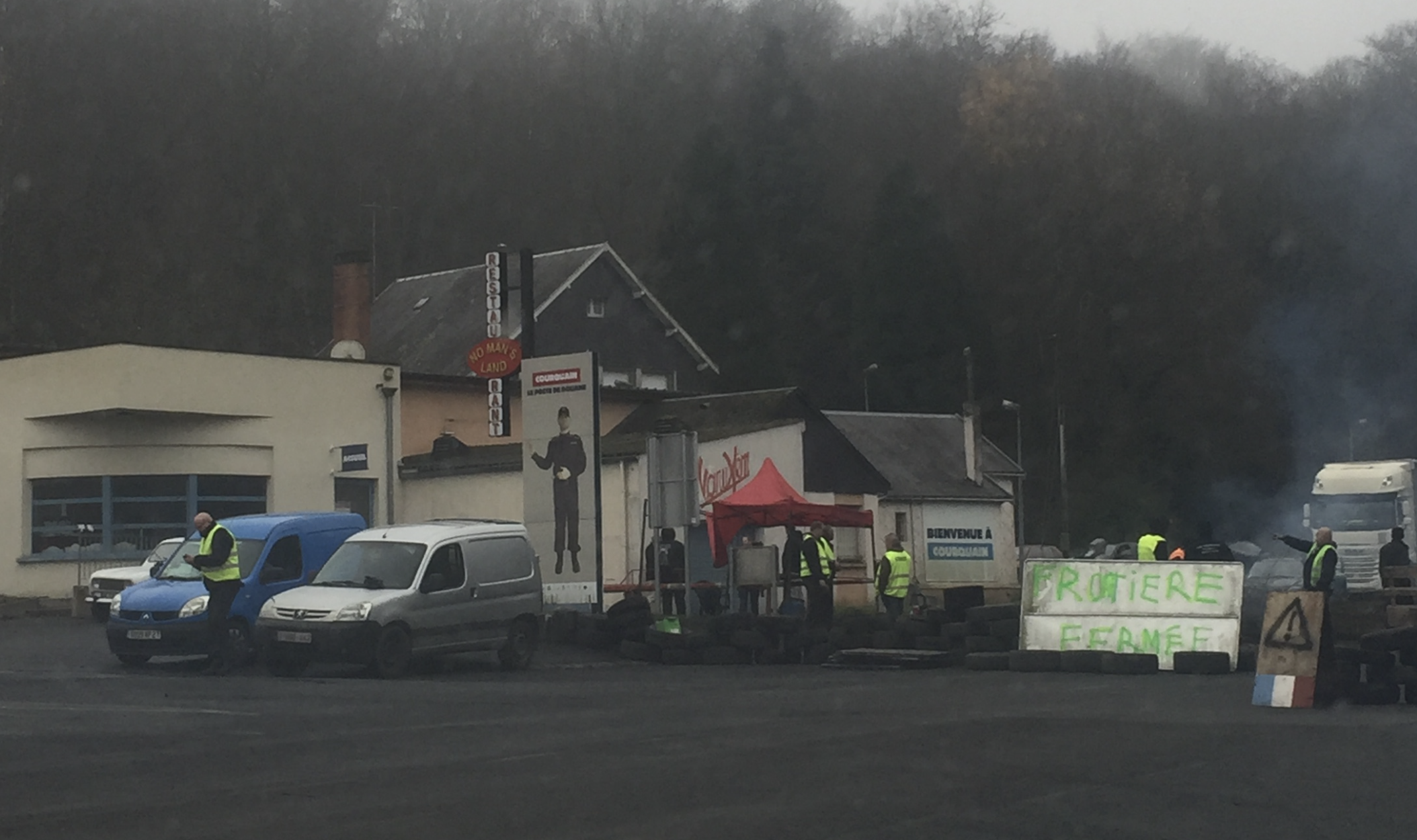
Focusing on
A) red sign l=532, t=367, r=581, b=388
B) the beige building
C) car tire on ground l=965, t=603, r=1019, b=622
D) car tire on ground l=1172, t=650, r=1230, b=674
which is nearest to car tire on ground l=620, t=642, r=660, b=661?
car tire on ground l=965, t=603, r=1019, b=622

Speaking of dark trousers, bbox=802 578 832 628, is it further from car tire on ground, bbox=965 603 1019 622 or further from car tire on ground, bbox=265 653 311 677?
car tire on ground, bbox=265 653 311 677

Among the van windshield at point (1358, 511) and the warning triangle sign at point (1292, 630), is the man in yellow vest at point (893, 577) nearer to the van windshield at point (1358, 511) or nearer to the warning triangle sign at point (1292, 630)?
the warning triangle sign at point (1292, 630)

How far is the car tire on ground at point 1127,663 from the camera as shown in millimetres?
21266

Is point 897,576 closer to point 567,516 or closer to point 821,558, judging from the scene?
point 821,558

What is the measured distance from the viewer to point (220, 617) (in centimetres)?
2227

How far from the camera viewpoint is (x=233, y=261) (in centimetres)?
6272

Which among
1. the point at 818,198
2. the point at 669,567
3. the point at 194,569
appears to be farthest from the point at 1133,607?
the point at 818,198

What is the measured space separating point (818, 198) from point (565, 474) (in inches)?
2131

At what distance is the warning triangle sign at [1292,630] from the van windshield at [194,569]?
13.5m

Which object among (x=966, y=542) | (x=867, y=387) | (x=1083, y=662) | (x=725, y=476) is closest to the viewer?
(x=1083, y=662)

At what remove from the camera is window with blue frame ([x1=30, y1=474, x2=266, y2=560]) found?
129 feet

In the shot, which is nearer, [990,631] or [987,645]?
[987,645]

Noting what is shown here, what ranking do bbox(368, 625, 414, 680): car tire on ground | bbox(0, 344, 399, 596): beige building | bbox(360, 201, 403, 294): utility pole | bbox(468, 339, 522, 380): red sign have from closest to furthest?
bbox(368, 625, 414, 680): car tire on ground, bbox(0, 344, 399, 596): beige building, bbox(468, 339, 522, 380): red sign, bbox(360, 201, 403, 294): utility pole

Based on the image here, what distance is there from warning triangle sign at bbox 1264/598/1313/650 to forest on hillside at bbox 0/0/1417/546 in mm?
22143
